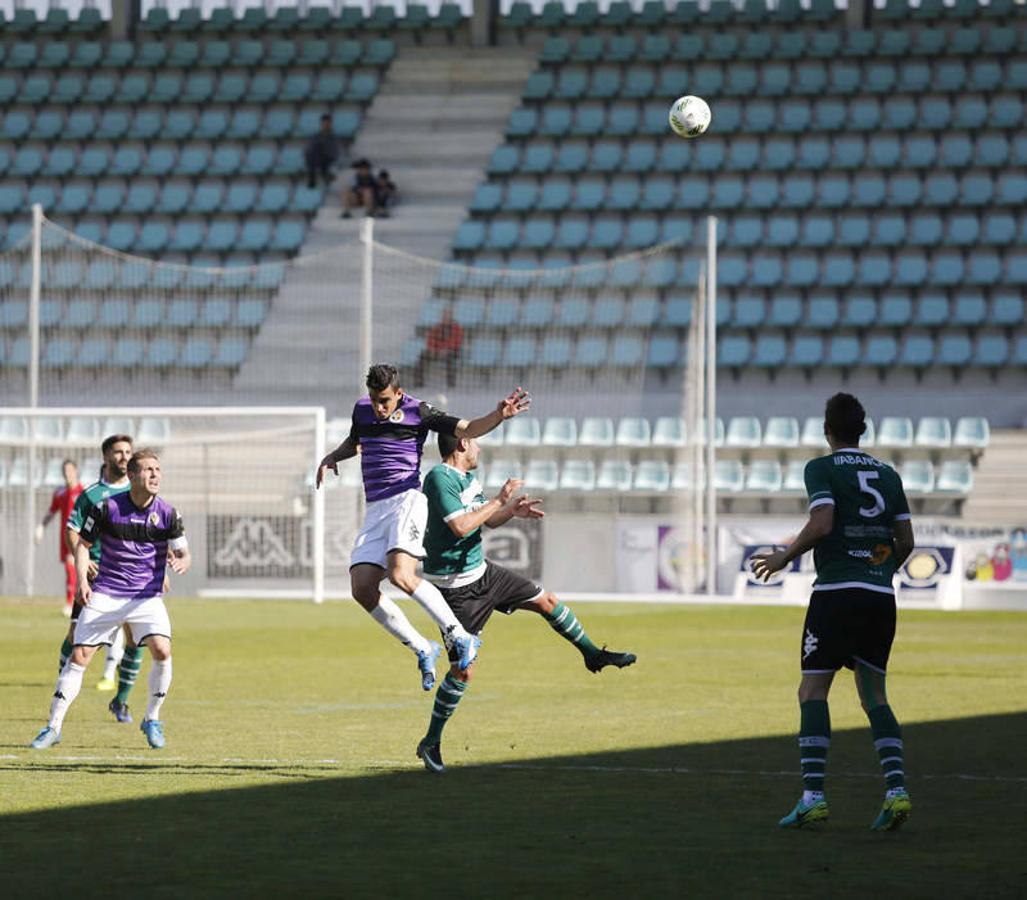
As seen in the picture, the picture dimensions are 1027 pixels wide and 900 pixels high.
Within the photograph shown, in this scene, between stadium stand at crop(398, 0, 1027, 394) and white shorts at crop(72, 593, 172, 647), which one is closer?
white shorts at crop(72, 593, 172, 647)

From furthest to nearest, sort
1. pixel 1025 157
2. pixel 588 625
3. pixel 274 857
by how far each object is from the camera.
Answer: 1. pixel 1025 157
2. pixel 588 625
3. pixel 274 857

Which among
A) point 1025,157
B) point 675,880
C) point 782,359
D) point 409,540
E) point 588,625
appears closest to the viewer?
point 675,880

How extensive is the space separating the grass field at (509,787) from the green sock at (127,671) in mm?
258

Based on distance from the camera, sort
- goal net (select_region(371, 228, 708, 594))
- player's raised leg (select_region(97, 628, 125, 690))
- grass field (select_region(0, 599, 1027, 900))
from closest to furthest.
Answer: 1. grass field (select_region(0, 599, 1027, 900))
2. player's raised leg (select_region(97, 628, 125, 690))
3. goal net (select_region(371, 228, 708, 594))

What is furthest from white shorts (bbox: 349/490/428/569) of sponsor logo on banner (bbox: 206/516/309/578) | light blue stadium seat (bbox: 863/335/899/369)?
light blue stadium seat (bbox: 863/335/899/369)

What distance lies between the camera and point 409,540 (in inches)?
436

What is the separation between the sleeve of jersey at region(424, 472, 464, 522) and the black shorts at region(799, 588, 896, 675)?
2666 mm

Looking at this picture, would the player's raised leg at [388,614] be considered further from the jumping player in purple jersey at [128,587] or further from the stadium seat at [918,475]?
the stadium seat at [918,475]

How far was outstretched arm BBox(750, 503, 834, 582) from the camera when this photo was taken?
797cm

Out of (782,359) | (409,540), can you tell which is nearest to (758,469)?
(782,359)

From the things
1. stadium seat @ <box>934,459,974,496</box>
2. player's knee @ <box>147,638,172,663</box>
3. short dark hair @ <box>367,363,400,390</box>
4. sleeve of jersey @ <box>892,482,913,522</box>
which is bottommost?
player's knee @ <box>147,638,172,663</box>

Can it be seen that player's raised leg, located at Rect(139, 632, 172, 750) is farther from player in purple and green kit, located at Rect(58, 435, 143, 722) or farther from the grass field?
player in purple and green kit, located at Rect(58, 435, 143, 722)

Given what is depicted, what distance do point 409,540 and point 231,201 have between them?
2986 centimetres

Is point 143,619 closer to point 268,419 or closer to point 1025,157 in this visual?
point 268,419
